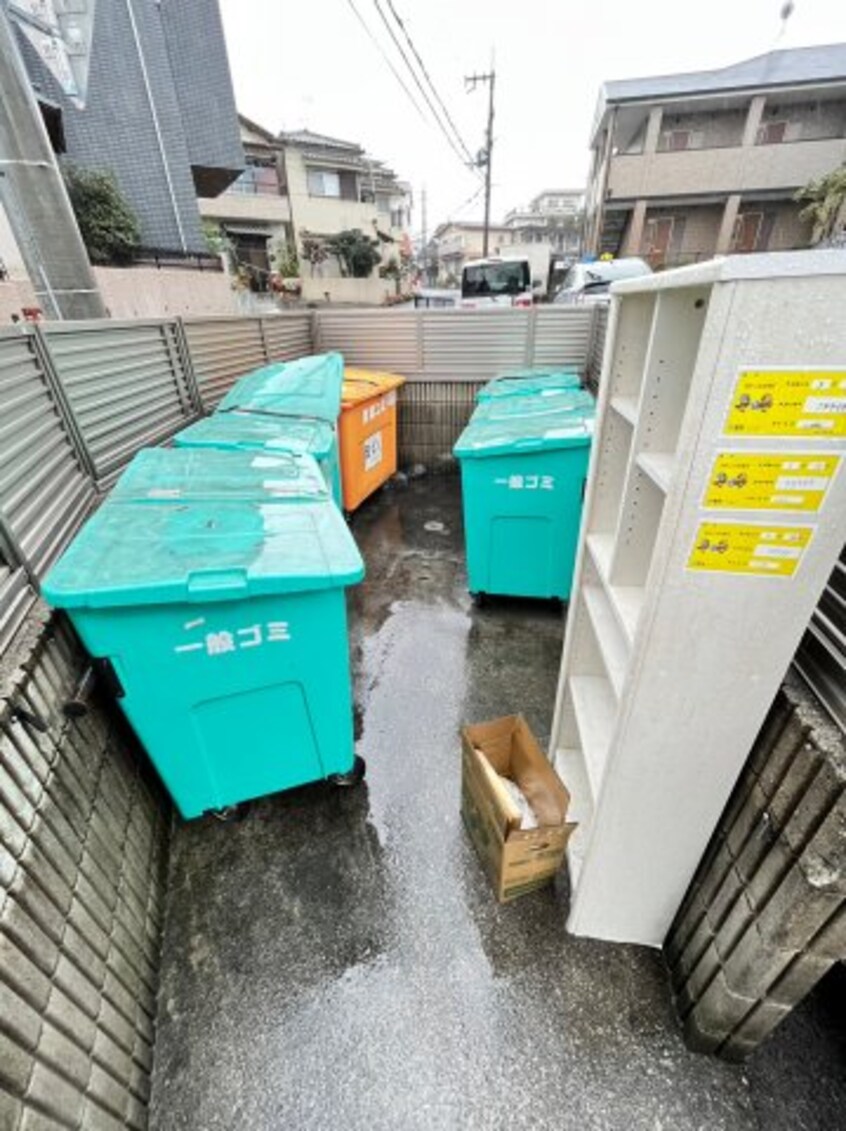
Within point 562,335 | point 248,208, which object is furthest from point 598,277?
point 248,208

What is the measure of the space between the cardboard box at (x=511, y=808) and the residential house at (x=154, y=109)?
12.8 metres

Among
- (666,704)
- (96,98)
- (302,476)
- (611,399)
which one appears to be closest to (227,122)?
(96,98)

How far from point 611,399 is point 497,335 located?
430 cm

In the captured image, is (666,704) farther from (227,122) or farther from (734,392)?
(227,122)

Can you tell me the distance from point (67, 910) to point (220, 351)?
4.03m

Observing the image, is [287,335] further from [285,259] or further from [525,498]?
[285,259]

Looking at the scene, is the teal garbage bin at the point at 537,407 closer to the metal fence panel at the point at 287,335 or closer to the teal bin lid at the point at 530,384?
the teal bin lid at the point at 530,384

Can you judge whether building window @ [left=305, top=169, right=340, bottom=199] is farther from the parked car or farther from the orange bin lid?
the orange bin lid

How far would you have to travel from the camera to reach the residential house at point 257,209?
59.8 feet

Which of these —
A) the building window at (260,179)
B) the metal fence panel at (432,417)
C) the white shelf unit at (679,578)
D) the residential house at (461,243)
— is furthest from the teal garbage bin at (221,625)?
the residential house at (461,243)

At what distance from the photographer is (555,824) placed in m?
1.69

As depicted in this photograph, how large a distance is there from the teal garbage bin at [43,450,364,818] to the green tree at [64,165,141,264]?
10401 mm

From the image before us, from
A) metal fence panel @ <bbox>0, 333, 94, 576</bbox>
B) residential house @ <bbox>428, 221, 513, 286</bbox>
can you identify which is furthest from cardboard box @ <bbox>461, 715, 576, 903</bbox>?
residential house @ <bbox>428, 221, 513, 286</bbox>

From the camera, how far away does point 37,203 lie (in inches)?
112
